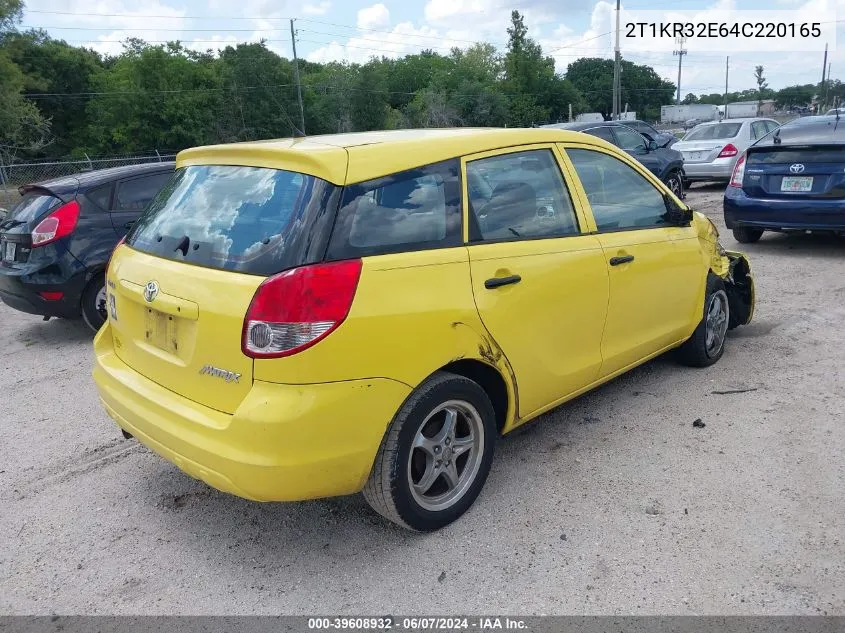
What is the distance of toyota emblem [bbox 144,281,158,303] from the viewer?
3028 mm

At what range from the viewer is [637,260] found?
4.02 m

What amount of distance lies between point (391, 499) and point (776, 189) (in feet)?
24.5

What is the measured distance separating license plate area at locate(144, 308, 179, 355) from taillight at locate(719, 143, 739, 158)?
14.4 meters

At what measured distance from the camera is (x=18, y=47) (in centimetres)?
4612

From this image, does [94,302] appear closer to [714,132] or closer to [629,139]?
[629,139]

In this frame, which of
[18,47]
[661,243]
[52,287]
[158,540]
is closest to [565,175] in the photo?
[661,243]

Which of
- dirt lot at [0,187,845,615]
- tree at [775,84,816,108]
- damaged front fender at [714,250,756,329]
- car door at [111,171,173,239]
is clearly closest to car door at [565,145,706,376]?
dirt lot at [0,187,845,615]

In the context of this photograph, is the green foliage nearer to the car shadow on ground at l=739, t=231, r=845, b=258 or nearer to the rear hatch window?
the car shadow on ground at l=739, t=231, r=845, b=258

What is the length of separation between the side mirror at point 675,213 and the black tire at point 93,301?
16.1 feet

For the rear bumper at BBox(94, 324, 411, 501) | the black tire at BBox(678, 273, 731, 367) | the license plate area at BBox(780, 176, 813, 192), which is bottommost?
the black tire at BBox(678, 273, 731, 367)

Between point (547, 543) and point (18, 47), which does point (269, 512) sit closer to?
point (547, 543)

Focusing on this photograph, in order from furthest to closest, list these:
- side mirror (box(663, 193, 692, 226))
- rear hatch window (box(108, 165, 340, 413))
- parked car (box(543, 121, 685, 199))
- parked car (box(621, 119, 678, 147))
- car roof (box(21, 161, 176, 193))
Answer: parked car (box(621, 119, 678, 147)) < parked car (box(543, 121, 685, 199)) < car roof (box(21, 161, 176, 193)) < side mirror (box(663, 193, 692, 226)) < rear hatch window (box(108, 165, 340, 413))

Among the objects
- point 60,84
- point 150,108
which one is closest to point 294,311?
point 150,108

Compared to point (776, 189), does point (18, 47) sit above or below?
above
